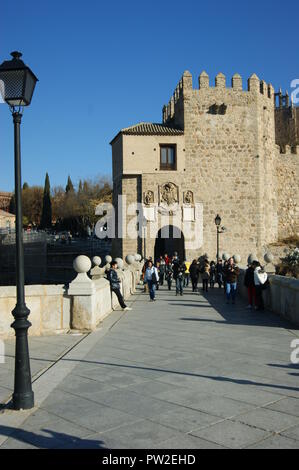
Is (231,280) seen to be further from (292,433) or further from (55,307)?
(292,433)

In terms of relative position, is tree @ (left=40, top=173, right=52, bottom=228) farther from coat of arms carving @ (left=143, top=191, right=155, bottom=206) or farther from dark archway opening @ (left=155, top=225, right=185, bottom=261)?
coat of arms carving @ (left=143, top=191, right=155, bottom=206)

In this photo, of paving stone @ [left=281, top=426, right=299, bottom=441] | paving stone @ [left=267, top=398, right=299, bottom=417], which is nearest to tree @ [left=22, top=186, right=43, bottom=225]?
paving stone @ [left=267, top=398, right=299, bottom=417]

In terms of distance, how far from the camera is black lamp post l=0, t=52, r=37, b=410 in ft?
16.9

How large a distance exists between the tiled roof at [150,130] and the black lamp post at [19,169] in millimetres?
26458

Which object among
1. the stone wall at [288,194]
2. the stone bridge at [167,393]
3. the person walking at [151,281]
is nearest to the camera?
the stone bridge at [167,393]

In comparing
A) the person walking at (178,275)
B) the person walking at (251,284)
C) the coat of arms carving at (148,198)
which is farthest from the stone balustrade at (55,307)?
the coat of arms carving at (148,198)

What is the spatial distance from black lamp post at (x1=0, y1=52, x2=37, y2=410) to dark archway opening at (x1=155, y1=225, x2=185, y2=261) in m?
26.3

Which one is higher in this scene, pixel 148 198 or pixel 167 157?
pixel 167 157

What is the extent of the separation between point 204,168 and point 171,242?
6.87 metres

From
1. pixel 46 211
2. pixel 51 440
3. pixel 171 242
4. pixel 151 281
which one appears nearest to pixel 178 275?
pixel 151 281

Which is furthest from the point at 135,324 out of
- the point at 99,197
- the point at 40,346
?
the point at 99,197

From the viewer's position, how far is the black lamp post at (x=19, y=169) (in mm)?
5137

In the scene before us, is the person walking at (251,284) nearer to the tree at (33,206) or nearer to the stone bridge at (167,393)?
the stone bridge at (167,393)

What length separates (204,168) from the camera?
32.2m
